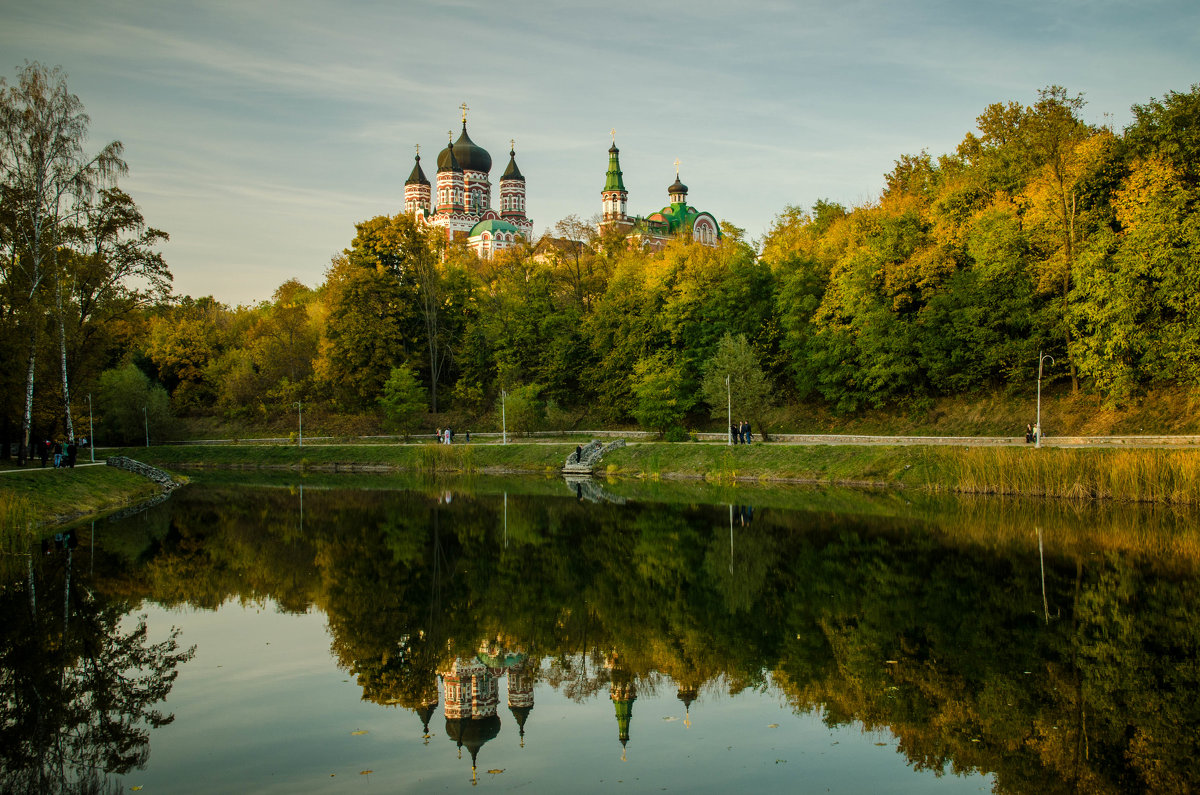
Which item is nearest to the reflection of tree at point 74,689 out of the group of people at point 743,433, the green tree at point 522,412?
the group of people at point 743,433

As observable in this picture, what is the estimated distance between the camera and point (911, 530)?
2181cm

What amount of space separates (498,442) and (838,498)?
2428 cm

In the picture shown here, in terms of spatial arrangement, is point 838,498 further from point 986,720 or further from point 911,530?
point 986,720

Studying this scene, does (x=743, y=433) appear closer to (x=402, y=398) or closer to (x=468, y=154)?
(x=402, y=398)

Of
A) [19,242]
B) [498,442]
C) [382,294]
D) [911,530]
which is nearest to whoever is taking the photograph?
[911,530]

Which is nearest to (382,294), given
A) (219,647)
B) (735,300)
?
(735,300)

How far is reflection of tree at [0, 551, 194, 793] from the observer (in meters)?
8.48

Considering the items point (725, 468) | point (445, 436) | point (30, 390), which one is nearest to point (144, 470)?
point (30, 390)

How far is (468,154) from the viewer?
134m

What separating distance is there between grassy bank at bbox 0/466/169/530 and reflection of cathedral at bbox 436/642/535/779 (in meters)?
14.3

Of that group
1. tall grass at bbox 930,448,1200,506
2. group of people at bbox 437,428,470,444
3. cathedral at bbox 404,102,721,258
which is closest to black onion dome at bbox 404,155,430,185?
cathedral at bbox 404,102,721,258

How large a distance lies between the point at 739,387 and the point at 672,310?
12.0m

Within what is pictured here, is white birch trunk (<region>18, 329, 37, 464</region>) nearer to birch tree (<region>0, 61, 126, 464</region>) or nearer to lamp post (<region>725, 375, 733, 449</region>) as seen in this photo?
birch tree (<region>0, 61, 126, 464</region>)

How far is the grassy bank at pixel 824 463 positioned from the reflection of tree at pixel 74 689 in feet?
79.9
